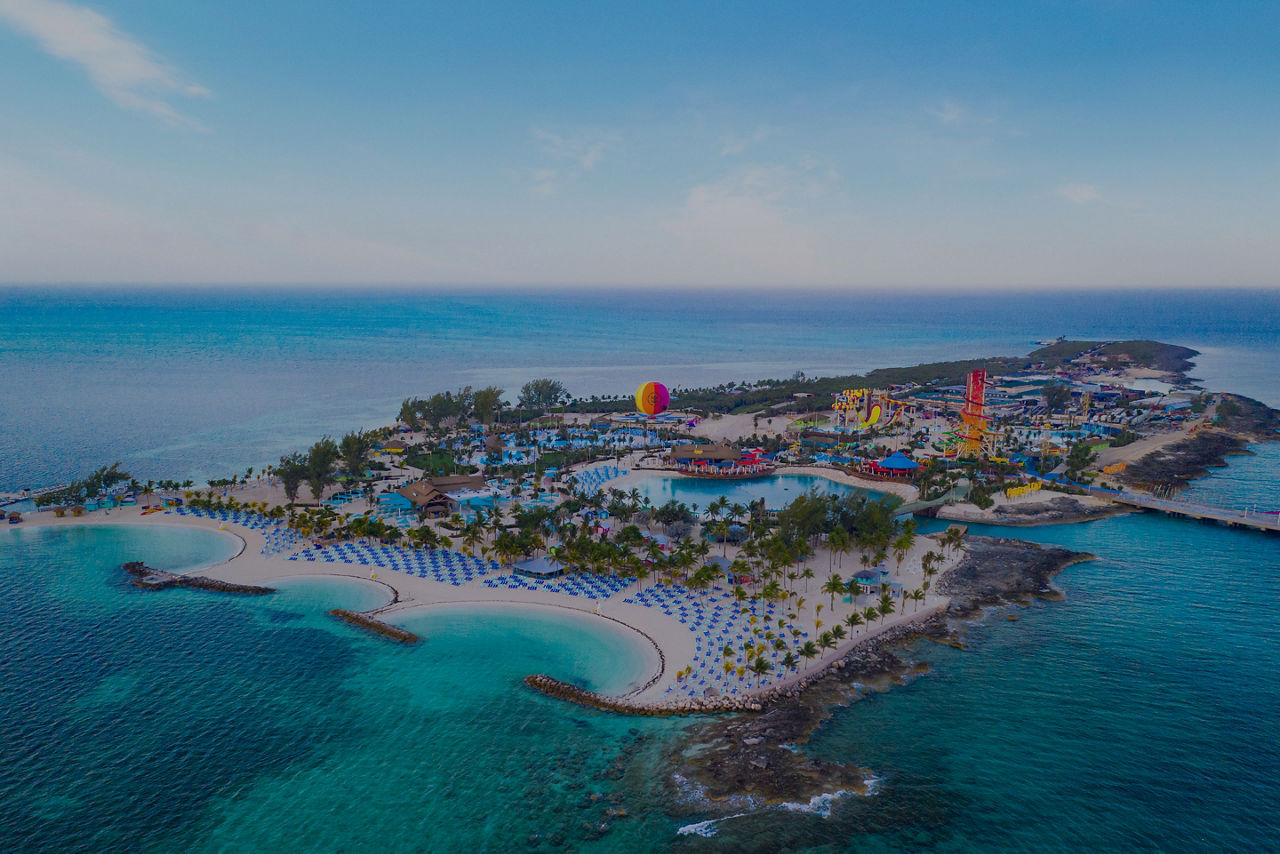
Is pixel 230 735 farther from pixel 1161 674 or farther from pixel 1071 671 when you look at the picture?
pixel 1161 674

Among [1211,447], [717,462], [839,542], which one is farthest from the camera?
[1211,447]

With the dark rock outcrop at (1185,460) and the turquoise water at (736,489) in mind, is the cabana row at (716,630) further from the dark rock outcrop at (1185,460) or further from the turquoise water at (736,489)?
the dark rock outcrop at (1185,460)

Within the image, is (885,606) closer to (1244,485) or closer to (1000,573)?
(1000,573)

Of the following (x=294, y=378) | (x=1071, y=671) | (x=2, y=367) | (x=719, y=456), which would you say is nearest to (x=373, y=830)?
(x=1071, y=671)

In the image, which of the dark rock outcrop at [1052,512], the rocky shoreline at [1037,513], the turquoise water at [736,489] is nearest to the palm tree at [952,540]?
the rocky shoreline at [1037,513]

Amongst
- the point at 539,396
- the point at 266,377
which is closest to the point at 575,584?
the point at 539,396
